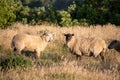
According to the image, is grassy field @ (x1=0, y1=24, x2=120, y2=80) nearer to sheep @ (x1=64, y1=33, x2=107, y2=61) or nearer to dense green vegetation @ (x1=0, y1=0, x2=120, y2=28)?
sheep @ (x1=64, y1=33, x2=107, y2=61)

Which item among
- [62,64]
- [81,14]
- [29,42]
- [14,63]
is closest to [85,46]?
[29,42]

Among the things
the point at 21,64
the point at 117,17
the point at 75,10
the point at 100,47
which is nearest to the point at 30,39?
the point at 100,47

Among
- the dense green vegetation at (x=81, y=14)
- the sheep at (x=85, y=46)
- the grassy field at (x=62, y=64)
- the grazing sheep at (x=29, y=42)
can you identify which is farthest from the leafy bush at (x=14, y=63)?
the dense green vegetation at (x=81, y=14)

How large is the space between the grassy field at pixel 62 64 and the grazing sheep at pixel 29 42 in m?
0.43

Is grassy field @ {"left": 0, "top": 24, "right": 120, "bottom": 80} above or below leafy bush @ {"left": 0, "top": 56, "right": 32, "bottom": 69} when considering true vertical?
below

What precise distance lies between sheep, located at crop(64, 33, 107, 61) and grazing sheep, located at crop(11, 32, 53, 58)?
1039 millimetres

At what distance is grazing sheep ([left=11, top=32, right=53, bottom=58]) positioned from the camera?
15132 millimetres

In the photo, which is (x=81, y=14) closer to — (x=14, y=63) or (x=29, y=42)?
(x=29, y=42)

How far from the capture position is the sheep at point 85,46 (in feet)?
51.0

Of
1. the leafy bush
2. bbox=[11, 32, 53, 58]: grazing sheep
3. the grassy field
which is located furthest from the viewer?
bbox=[11, 32, 53, 58]: grazing sheep

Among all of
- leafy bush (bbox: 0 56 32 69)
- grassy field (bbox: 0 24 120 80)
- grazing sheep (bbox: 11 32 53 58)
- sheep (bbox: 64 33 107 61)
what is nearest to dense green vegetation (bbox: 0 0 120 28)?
grassy field (bbox: 0 24 120 80)

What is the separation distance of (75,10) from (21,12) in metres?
5.55

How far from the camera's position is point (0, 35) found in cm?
1889

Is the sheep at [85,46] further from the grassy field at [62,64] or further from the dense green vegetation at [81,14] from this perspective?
the dense green vegetation at [81,14]
